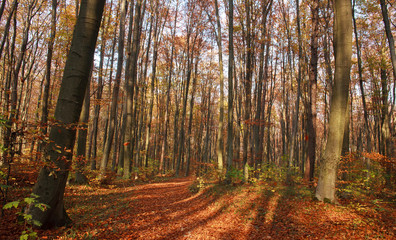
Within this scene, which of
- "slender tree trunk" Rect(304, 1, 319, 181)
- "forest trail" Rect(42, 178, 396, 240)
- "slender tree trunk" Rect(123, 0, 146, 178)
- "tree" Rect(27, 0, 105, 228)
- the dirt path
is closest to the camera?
"tree" Rect(27, 0, 105, 228)

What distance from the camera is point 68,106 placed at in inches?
143

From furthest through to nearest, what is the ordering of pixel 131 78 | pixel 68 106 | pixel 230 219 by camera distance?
pixel 131 78
pixel 230 219
pixel 68 106

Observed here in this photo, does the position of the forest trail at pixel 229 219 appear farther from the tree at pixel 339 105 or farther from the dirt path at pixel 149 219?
the tree at pixel 339 105

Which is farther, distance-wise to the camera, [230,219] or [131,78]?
[131,78]

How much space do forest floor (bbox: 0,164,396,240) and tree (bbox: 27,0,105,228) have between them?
45 cm

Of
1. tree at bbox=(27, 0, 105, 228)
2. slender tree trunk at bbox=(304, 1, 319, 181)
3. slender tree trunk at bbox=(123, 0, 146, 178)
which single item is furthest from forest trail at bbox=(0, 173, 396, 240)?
slender tree trunk at bbox=(123, 0, 146, 178)

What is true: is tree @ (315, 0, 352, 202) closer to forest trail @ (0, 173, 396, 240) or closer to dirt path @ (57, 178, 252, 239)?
forest trail @ (0, 173, 396, 240)

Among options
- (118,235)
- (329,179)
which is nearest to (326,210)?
(329,179)

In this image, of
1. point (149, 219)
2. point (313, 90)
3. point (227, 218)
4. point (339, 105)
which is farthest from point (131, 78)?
point (339, 105)

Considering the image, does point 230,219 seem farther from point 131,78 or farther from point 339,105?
point 131,78

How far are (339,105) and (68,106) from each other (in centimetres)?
658

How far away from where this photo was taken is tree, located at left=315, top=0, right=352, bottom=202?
5777mm

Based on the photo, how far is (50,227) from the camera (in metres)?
3.69

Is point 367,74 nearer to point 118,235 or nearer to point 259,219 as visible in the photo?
point 259,219
